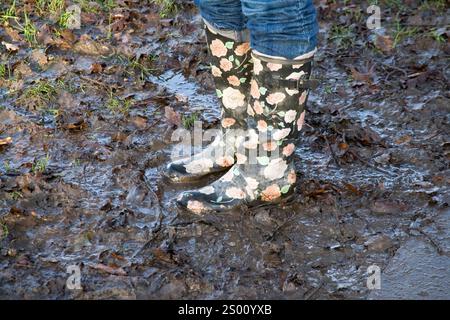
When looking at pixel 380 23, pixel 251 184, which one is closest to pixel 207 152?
pixel 251 184

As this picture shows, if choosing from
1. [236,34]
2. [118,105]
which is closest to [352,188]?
[236,34]

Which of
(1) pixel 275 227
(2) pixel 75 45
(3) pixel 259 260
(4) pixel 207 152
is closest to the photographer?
(3) pixel 259 260

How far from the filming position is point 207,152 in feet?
9.32

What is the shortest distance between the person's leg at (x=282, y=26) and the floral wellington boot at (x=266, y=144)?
50mm

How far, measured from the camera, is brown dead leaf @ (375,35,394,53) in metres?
3.83

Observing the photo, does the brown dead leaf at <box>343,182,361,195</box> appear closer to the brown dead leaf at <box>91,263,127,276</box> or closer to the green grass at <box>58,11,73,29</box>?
the brown dead leaf at <box>91,263,127,276</box>

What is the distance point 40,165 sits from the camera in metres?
2.92

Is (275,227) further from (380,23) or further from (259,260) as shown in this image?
(380,23)

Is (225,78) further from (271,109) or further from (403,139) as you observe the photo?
(403,139)

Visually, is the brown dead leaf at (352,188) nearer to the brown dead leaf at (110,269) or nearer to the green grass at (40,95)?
the brown dead leaf at (110,269)

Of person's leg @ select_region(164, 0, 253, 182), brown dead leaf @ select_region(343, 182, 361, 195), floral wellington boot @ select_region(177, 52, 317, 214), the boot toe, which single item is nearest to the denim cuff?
person's leg @ select_region(164, 0, 253, 182)

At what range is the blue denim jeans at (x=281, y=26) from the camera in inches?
83.7

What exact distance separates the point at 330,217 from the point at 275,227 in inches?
9.6

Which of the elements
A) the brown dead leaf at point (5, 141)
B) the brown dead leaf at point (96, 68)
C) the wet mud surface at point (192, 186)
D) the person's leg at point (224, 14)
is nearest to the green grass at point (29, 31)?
the wet mud surface at point (192, 186)
